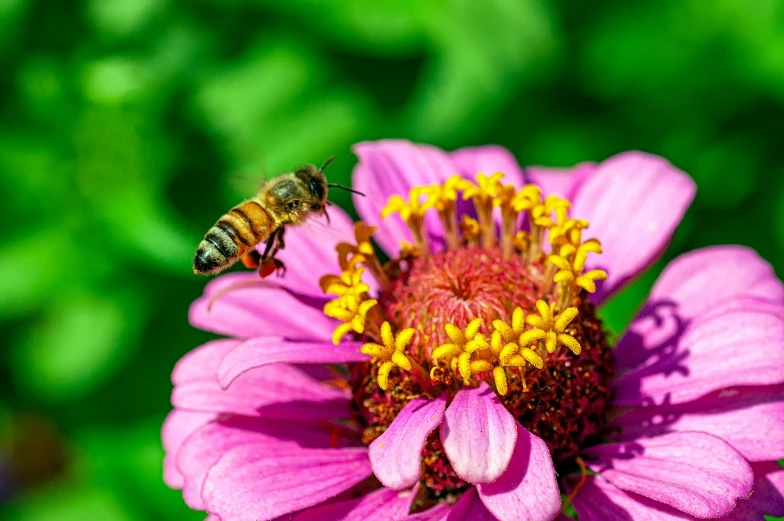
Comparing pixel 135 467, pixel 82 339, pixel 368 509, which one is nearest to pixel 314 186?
pixel 368 509

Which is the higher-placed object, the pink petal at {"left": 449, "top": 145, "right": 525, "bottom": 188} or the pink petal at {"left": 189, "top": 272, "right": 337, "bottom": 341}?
the pink petal at {"left": 449, "top": 145, "right": 525, "bottom": 188}

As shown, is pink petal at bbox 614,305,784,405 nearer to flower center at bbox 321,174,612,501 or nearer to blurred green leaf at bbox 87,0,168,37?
flower center at bbox 321,174,612,501

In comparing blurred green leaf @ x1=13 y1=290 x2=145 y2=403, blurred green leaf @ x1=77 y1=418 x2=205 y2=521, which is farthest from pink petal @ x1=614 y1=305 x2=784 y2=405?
blurred green leaf @ x1=13 y1=290 x2=145 y2=403

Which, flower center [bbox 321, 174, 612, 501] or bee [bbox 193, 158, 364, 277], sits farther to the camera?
bee [bbox 193, 158, 364, 277]

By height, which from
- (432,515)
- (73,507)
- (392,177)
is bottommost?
(73,507)

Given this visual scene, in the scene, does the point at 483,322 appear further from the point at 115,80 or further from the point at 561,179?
the point at 115,80

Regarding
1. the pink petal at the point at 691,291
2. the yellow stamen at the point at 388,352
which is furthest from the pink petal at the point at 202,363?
the pink petal at the point at 691,291
